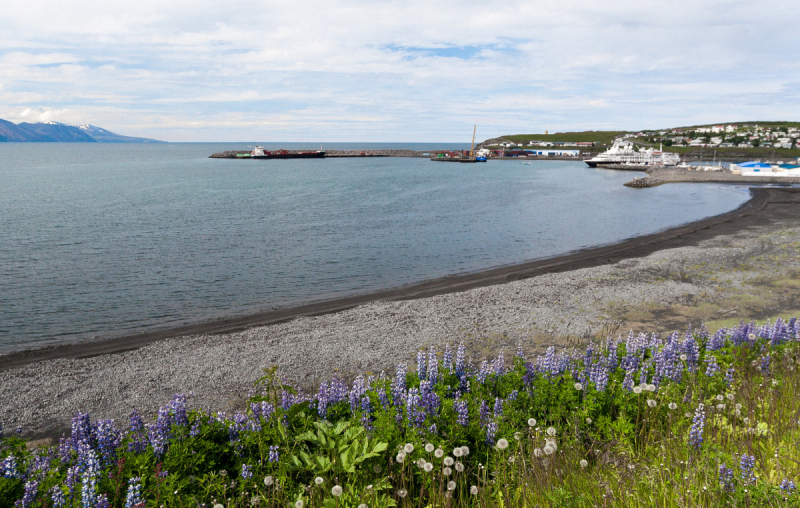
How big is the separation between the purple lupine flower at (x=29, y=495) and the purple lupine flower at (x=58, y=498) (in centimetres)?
19

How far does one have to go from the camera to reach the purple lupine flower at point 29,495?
13.6ft

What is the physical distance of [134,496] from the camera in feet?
13.5

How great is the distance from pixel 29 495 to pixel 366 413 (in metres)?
3.34

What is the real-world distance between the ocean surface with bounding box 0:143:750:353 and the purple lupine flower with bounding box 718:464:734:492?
17.9 m

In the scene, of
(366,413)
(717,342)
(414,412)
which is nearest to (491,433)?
(414,412)

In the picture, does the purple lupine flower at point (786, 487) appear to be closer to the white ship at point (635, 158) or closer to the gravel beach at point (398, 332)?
the gravel beach at point (398, 332)

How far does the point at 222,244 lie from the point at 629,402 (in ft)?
98.1

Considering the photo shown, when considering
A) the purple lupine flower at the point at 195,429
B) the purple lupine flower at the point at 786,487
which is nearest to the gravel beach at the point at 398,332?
the purple lupine flower at the point at 195,429

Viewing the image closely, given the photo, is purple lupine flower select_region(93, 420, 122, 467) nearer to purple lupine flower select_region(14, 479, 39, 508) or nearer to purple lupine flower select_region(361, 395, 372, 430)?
purple lupine flower select_region(14, 479, 39, 508)

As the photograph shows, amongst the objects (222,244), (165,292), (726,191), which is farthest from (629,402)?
(726,191)

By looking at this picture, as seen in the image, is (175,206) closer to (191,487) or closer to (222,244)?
(222,244)

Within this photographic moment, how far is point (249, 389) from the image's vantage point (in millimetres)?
11781

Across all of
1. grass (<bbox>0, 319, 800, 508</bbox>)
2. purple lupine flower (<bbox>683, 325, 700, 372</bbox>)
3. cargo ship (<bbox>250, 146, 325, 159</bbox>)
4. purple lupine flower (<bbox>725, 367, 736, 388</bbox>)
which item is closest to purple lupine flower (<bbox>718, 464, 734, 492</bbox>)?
grass (<bbox>0, 319, 800, 508</bbox>)

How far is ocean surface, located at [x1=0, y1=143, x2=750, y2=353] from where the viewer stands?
64.6ft
